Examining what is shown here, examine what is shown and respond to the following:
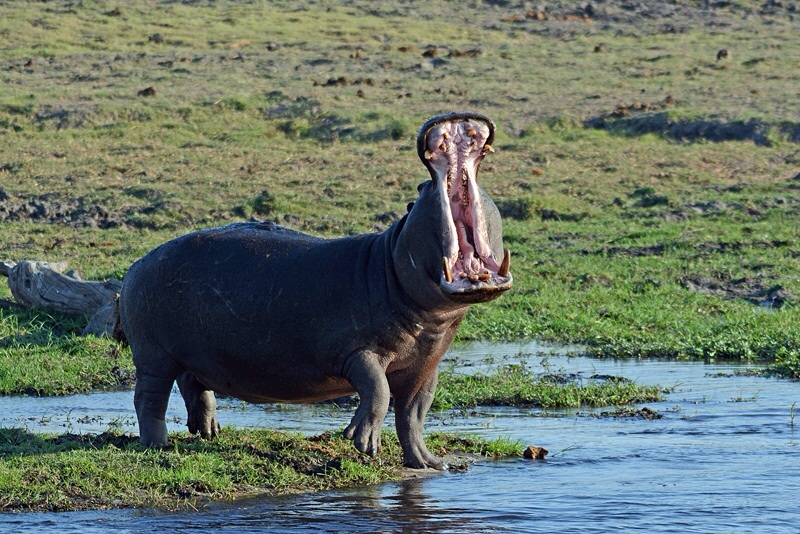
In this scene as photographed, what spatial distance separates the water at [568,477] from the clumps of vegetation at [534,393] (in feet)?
0.50

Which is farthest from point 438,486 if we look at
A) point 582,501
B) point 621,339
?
point 621,339

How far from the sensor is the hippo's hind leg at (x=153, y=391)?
6.77m

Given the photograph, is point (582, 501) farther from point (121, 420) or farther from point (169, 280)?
point (121, 420)

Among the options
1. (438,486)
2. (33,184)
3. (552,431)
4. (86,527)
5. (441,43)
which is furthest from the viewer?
(441,43)

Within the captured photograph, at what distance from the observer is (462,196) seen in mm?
5773

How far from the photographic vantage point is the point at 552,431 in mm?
7766

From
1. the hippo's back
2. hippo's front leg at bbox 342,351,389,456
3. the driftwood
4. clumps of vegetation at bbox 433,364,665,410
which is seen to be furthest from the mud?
hippo's front leg at bbox 342,351,389,456

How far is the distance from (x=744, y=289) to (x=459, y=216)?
726cm

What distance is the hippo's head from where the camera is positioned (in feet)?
18.5

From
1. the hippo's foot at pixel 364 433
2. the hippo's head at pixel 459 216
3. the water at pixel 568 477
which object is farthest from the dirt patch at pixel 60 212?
the hippo's head at pixel 459 216

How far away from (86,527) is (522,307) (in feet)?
21.4

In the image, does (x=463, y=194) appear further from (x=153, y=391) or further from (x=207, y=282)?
(x=153, y=391)

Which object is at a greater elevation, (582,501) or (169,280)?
(169,280)

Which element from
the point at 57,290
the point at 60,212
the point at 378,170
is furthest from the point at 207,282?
the point at 378,170
